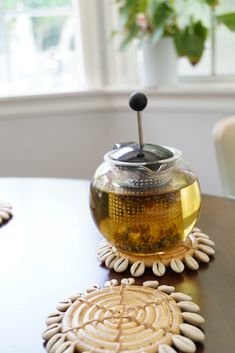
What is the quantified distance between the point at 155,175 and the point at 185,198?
0.06 meters

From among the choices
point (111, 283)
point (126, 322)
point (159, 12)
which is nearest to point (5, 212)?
point (111, 283)

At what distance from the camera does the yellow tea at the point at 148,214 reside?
0.72 meters

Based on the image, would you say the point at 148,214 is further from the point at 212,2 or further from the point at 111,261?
the point at 212,2

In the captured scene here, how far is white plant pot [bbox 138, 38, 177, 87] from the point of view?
6.21 feet

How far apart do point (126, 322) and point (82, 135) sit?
61.6 inches

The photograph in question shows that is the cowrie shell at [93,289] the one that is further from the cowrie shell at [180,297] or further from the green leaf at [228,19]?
the green leaf at [228,19]

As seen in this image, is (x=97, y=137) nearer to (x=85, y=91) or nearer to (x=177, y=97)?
(x=85, y=91)

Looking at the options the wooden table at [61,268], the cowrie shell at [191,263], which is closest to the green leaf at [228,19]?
the wooden table at [61,268]

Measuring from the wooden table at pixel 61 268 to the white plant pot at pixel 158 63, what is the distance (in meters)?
0.95

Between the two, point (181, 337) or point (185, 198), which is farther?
point (185, 198)

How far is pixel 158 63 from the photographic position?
1915mm

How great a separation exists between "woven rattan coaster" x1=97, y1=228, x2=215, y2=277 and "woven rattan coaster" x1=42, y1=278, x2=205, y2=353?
0.19ft

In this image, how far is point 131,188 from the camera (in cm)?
73

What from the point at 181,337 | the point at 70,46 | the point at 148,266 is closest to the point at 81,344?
the point at 181,337
